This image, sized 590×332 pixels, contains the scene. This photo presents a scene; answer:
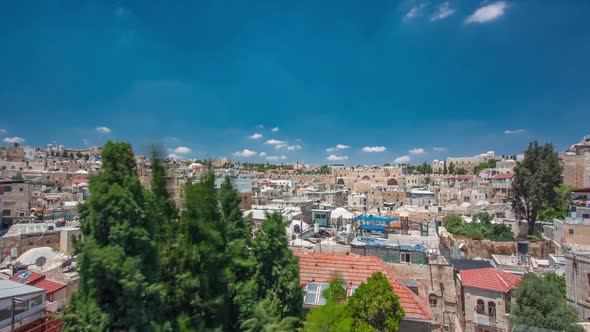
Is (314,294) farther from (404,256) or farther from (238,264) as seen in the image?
(404,256)

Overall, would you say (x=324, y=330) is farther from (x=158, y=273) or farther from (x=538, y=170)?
(x=538, y=170)

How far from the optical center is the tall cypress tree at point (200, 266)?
217 inches

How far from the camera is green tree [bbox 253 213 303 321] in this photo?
6.54 metres

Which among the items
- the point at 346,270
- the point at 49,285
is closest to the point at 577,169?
the point at 346,270

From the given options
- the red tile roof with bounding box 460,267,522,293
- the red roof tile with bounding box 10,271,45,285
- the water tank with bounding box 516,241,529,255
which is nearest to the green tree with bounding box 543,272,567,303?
the red tile roof with bounding box 460,267,522,293

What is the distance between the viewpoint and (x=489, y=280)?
12.3 metres

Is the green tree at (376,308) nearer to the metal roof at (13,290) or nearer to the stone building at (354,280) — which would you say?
the stone building at (354,280)

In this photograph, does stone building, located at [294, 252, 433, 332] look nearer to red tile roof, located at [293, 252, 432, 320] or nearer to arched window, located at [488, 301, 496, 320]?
red tile roof, located at [293, 252, 432, 320]

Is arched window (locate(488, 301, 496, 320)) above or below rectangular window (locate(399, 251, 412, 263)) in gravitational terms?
below

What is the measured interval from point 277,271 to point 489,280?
1014 centimetres

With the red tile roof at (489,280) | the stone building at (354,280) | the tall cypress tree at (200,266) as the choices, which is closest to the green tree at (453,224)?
the red tile roof at (489,280)

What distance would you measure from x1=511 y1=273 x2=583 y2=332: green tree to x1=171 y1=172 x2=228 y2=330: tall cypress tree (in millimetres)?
9959

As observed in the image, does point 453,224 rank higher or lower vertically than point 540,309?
higher

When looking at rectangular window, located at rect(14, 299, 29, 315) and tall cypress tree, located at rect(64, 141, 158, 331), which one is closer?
tall cypress tree, located at rect(64, 141, 158, 331)
